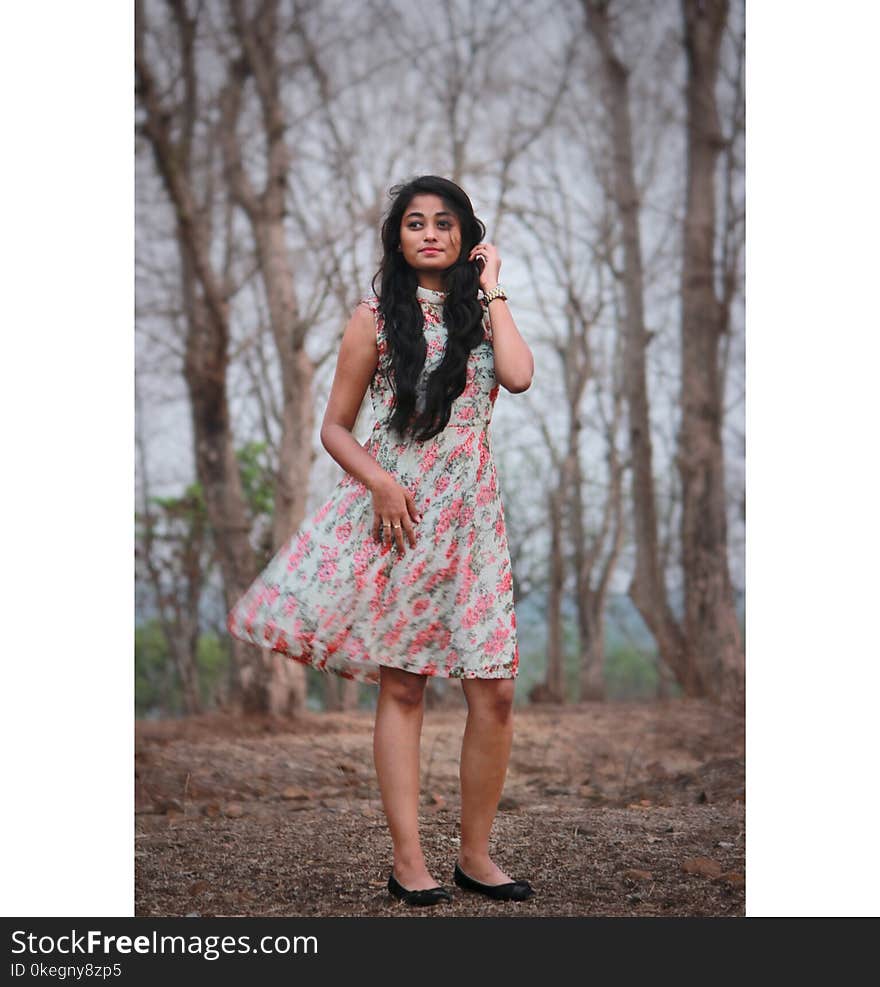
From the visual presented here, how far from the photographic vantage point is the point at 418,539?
2.75 m

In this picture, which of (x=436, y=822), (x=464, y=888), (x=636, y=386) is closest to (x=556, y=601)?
(x=636, y=386)

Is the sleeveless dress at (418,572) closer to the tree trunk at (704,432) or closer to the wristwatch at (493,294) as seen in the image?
the wristwatch at (493,294)

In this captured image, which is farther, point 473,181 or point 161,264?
point 473,181

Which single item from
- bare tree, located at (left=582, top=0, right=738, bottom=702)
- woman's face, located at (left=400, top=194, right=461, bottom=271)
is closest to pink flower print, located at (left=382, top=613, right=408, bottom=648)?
woman's face, located at (left=400, top=194, right=461, bottom=271)

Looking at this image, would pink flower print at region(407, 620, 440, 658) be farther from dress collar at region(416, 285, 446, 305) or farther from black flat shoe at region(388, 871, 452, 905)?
dress collar at region(416, 285, 446, 305)

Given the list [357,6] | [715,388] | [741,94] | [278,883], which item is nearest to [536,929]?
[278,883]

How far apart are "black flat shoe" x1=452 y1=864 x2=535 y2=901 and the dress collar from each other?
1331 millimetres

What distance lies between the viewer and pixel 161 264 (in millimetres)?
6980

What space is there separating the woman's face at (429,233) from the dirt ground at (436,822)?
1468 millimetres

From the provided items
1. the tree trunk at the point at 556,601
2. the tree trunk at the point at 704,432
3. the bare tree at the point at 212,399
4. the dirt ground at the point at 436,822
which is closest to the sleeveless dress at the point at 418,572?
the dirt ground at the point at 436,822

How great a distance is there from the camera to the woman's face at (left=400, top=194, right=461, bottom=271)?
281 cm

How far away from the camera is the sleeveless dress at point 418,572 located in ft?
8.95

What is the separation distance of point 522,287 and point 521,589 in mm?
2346

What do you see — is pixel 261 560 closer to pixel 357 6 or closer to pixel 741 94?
pixel 357 6
